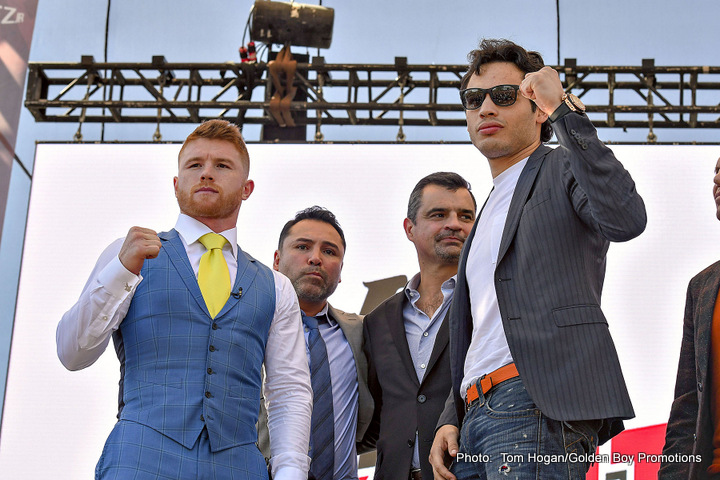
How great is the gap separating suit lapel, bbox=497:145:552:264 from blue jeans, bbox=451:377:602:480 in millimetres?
338

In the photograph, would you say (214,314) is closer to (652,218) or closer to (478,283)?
(478,283)

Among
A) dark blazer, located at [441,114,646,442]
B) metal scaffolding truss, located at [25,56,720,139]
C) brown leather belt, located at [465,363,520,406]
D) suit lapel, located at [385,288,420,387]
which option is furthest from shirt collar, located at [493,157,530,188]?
metal scaffolding truss, located at [25,56,720,139]

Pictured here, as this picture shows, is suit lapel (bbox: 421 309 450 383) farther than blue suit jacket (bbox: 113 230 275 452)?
Yes

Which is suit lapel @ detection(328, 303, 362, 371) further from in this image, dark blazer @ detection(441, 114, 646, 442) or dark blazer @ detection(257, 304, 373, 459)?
dark blazer @ detection(441, 114, 646, 442)

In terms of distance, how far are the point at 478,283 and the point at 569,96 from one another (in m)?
0.52

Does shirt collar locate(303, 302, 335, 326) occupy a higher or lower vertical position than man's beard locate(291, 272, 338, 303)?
lower

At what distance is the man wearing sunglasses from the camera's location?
71.3 inches

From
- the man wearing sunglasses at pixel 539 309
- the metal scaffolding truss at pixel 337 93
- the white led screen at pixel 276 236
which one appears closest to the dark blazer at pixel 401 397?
the man wearing sunglasses at pixel 539 309

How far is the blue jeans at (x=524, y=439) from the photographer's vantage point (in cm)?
178

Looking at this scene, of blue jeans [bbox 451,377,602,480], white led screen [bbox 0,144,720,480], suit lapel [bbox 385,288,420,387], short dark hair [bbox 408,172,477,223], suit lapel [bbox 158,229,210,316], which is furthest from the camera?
white led screen [bbox 0,144,720,480]

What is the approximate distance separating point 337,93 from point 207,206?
423 centimetres

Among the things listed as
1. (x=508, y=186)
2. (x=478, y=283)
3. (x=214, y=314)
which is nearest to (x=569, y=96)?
Answer: (x=508, y=186)

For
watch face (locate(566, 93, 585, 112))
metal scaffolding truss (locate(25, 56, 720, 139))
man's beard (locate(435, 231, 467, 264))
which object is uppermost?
metal scaffolding truss (locate(25, 56, 720, 139))

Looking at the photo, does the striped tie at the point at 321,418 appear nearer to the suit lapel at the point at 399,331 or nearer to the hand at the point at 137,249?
the suit lapel at the point at 399,331
